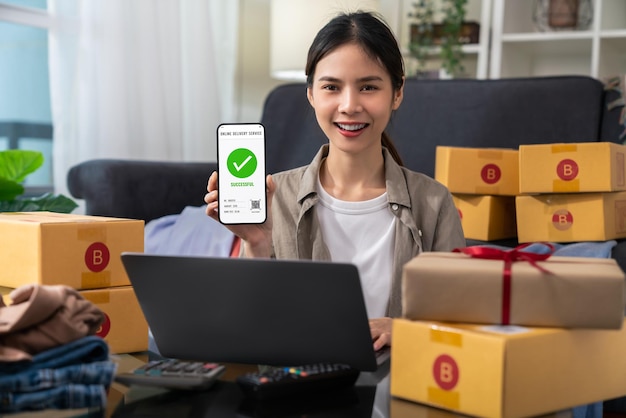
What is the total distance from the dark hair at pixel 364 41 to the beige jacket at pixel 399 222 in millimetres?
151

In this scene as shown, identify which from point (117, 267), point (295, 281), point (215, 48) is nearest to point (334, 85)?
point (117, 267)

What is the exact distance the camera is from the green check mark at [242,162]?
958 mm

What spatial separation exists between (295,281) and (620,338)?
1.05 feet

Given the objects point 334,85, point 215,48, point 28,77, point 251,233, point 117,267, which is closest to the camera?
point 117,267

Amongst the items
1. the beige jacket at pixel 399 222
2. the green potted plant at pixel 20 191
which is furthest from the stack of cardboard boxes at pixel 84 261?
the green potted plant at pixel 20 191

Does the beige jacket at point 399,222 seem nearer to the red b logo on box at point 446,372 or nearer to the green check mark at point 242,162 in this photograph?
the green check mark at point 242,162

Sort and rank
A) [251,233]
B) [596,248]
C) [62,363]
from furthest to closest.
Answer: [596,248], [251,233], [62,363]

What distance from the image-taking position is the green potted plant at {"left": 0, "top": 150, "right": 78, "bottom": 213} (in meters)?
1.65

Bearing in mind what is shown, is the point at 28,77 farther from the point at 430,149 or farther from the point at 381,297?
the point at 381,297

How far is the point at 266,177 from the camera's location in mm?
992

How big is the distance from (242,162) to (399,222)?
41cm

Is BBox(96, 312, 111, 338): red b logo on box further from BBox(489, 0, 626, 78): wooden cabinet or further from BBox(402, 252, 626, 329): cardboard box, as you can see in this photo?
BBox(489, 0, 626, 78): wooden cabinet

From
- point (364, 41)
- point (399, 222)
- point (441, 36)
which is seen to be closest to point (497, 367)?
point (399, 222)

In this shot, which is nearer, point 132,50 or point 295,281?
point 295,281
